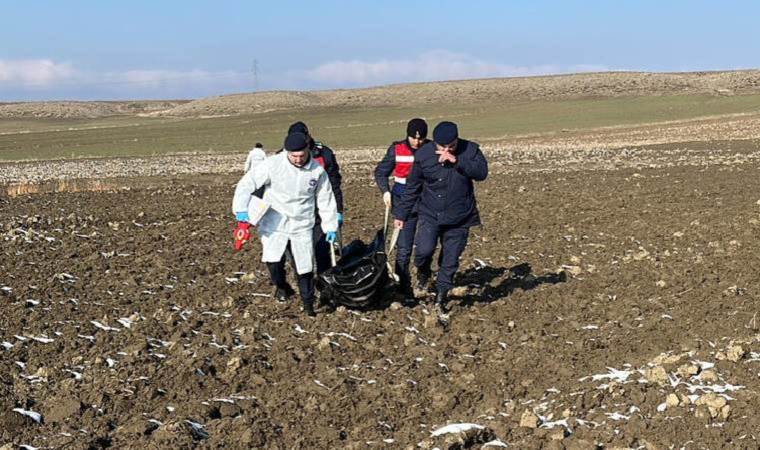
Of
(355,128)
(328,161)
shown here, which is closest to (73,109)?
(355,128)

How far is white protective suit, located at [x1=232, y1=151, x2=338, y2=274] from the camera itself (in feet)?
25.2

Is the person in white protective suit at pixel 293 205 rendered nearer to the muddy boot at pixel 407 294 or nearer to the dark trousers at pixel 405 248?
the dark trousers at pixel 405 248

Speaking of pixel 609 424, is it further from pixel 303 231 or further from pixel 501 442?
pixel 303 231

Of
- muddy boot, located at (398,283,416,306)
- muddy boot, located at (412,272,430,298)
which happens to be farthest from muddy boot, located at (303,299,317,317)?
muddy boot, located at (412,272,430,298)

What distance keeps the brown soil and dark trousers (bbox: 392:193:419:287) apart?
43 cm

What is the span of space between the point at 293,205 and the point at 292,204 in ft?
0.05

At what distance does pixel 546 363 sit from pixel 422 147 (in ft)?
8.14

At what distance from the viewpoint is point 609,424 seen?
5133mm

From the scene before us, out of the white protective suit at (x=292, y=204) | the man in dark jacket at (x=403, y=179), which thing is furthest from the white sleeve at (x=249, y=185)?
the man in dark jacket at (x=403, y=179)

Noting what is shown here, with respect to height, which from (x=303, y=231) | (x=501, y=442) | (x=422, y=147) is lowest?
(x=501, y=442)

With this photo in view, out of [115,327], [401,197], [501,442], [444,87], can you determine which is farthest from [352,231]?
[444,87]

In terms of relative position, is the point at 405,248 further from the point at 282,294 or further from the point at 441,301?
the point at 282,294

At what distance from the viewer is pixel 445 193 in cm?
777

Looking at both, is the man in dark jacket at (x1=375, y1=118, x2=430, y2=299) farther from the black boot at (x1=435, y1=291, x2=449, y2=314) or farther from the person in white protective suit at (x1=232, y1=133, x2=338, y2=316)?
the person in white protective suit at (x1=232, y1=133, x2=338, y2=316)
